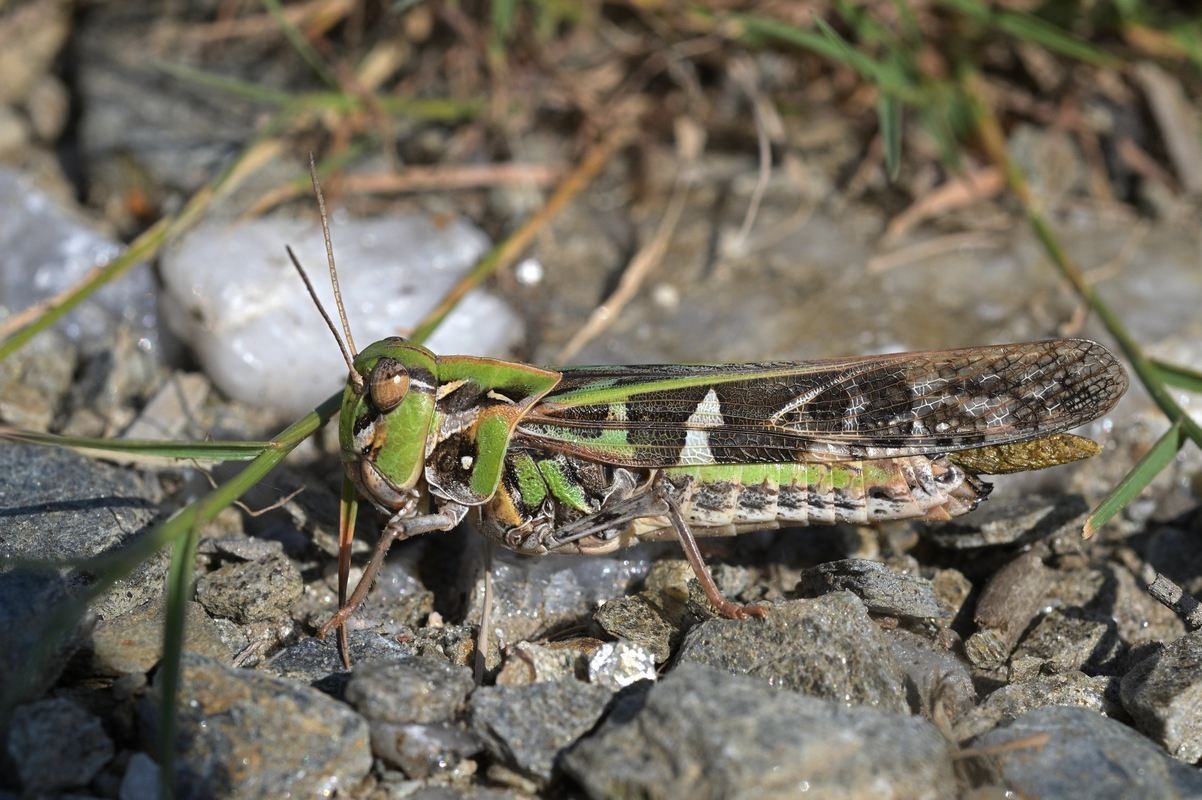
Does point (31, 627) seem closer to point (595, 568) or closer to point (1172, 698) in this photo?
point (595, 568)

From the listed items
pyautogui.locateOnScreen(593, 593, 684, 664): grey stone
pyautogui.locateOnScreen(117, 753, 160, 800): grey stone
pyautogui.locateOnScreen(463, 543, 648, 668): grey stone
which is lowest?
pyautogui.locateOnScreen(463, 543, 648, 668): grey stone

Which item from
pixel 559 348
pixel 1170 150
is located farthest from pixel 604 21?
pixel 1170 150

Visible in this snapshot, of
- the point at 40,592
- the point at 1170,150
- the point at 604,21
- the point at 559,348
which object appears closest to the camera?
the point at 40,592

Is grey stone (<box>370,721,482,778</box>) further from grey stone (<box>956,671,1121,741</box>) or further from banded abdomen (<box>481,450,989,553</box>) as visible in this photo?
grey stone (<box>956,671,1121,741</box>)

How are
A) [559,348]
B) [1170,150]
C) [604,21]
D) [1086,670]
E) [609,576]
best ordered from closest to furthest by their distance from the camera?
[1086,670] → [609,576] → [559,348] → [1170,150] → [604,21]

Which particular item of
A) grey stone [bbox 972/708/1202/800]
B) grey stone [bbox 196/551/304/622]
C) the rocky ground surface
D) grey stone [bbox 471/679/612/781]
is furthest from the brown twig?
grey stone [bbox 972/708/1202/800]

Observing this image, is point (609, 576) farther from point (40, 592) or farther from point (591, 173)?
point (591, 173)
